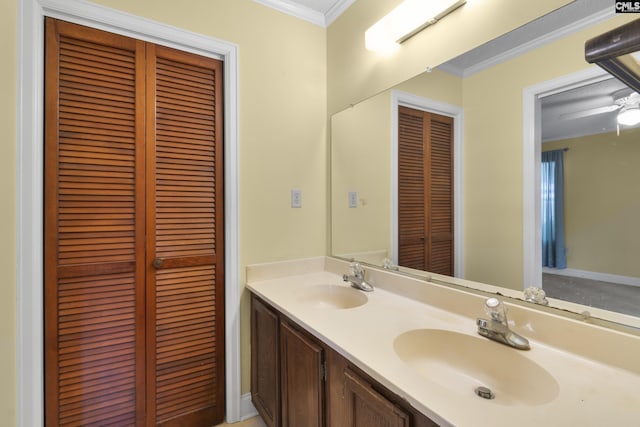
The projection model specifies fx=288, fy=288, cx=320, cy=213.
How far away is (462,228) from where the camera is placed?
49.3 inches

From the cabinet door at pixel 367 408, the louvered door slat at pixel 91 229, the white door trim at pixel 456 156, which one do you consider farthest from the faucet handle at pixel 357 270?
the louvered door slat at pixel 91 229

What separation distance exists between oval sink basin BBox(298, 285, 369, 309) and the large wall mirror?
0.30 m

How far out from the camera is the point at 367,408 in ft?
2.76

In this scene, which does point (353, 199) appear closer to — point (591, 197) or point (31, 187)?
point (591, 197)

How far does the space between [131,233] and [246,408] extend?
1182 mm

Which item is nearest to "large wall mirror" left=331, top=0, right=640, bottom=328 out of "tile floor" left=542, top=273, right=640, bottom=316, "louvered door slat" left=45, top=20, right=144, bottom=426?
"tile floor" left=542, top=273, right=640, bottom=316

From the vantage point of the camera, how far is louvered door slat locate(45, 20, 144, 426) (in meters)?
1.27

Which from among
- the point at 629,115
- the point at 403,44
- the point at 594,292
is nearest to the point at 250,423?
the point at 594,292

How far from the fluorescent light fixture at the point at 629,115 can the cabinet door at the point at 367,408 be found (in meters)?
1.00

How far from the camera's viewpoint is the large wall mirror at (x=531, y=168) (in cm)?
85

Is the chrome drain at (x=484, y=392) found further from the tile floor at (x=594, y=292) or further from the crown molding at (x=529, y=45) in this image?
the crown molding at (x=529, y=45)

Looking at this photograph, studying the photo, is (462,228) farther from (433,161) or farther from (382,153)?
(382,153)

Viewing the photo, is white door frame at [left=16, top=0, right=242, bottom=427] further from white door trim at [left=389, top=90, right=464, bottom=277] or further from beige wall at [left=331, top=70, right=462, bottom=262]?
white door trim at [left=389, top=90, right=464, bottom=277]

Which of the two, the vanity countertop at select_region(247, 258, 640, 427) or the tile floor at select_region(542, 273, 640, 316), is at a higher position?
the tile floor at select_region(542, 273, 640, 316)
